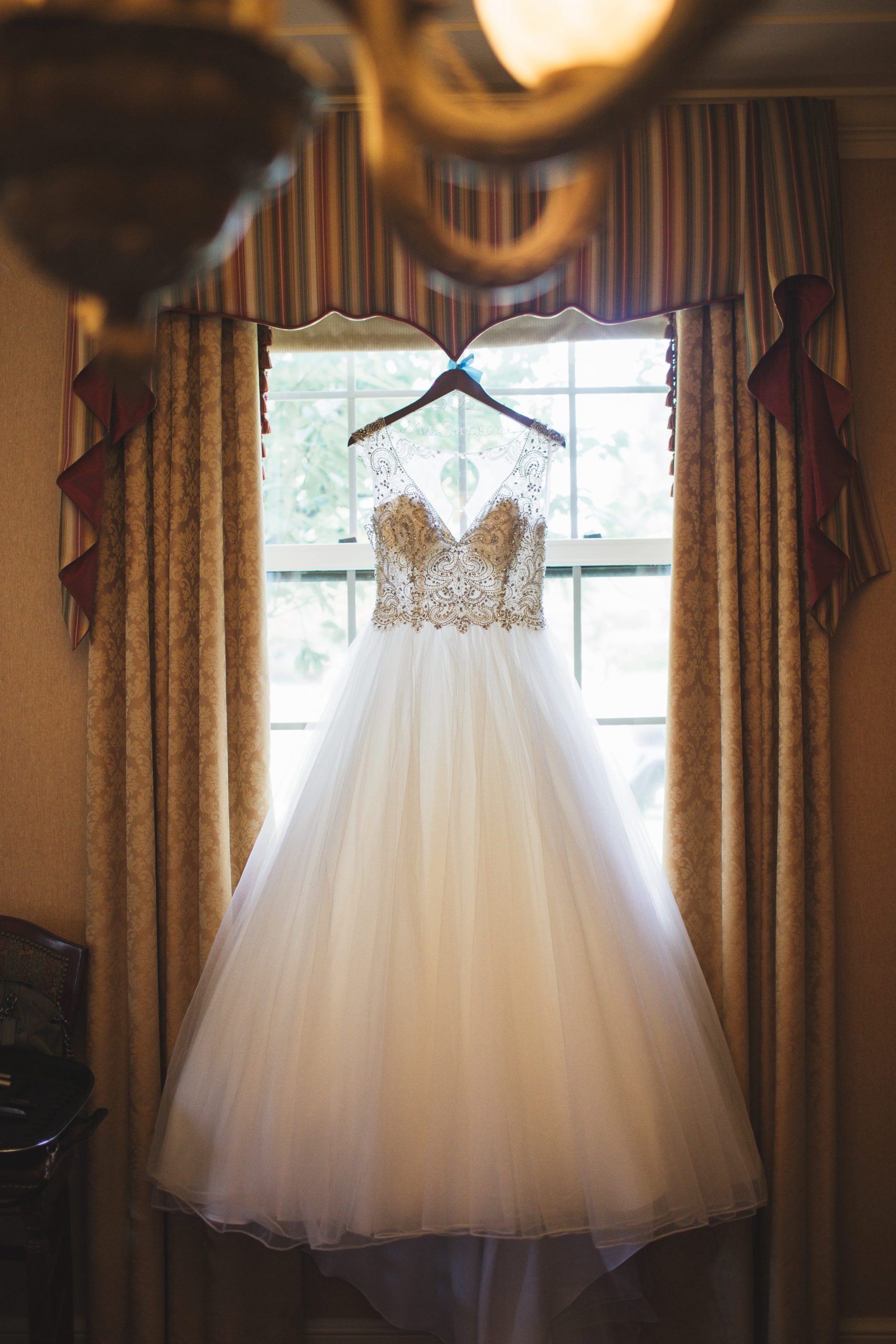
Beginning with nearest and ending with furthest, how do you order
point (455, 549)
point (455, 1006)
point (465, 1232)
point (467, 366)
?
point (465, 1232) → point (455, 1006) → point (455, 549) → point (467, 366)

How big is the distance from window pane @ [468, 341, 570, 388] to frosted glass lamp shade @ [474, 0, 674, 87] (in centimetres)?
159

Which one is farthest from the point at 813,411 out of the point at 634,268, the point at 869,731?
the point at 869,731

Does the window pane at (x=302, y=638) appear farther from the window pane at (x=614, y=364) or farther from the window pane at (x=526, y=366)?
the window pane at (x=614, y=364)

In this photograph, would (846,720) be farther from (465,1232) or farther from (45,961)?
(45,961)

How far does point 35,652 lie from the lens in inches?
81.4

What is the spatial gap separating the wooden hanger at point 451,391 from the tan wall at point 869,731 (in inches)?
32.7

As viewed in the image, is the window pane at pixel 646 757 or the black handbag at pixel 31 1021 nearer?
the black handbag at pixel 31 1021

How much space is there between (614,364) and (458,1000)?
157cm

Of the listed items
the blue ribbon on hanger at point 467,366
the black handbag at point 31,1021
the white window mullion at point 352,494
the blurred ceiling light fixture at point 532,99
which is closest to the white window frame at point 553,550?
the white window mullion at point 352,494

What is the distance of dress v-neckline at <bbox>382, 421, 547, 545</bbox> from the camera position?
1.85m

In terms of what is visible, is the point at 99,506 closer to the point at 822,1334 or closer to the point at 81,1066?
the point at 81,1066

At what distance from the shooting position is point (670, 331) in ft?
6.66

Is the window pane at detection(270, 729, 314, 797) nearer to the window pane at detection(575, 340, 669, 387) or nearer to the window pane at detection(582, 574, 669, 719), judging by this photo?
the window pane at detection(582, 574, 669, 719)

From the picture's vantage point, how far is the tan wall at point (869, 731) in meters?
2.01
